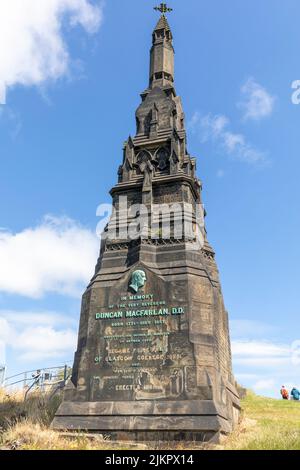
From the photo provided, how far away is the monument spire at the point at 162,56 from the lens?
77.8 feet

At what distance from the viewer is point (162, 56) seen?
2412cm

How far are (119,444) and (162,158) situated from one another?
499 inches

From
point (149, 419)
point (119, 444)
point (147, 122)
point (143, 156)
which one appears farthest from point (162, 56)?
point (119, 444)

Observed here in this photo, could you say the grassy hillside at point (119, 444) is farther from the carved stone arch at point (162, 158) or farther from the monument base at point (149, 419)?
the carved stone arch at point (162, 158)

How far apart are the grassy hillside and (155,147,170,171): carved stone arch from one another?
11.1 metres

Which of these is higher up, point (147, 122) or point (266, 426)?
point (147, 122)

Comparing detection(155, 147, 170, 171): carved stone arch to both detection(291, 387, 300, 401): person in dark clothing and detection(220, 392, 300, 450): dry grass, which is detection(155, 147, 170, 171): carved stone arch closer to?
detection(220, 392, 300, 450): dry grass

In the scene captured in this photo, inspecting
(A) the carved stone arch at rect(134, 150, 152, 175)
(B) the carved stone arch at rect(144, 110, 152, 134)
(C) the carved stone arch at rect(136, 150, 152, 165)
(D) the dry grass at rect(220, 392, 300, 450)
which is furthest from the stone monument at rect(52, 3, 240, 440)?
(B) the carved stone arch at rect(144, 110, 152, 134)

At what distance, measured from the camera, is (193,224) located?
17703 millimetres

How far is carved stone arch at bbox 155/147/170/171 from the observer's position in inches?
781

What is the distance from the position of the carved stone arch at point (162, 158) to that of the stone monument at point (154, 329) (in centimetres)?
13

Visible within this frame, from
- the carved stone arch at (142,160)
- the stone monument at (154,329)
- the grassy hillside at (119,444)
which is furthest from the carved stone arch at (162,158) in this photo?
the grassy hillside at (119,444)

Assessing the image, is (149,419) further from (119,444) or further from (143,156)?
(143,156)
